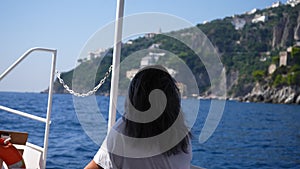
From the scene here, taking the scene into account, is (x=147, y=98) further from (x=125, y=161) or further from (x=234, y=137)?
(x=234, y=137)

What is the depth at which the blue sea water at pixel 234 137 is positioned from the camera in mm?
20197

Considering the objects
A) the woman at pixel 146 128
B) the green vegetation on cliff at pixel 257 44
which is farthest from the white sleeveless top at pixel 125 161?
the green vegetation on cliff at pixel 257 44

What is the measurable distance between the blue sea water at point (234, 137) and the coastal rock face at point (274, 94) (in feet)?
2.02

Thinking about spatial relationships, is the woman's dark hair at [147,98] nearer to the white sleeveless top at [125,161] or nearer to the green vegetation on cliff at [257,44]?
the white sleeveless top at [125,161]

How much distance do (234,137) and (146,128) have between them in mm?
27616

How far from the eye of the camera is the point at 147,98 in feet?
3.41

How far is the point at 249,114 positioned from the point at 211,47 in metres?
→ 30.9

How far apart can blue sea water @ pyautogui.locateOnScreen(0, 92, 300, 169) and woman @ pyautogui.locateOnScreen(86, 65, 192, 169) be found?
48.9 feet

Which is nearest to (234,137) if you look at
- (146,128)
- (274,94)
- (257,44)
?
(274,94)

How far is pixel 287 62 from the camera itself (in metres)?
31.0


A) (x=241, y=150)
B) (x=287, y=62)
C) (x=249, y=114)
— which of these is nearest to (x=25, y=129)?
(x=241, y=150)

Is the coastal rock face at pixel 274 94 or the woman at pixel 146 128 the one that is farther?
the coastal rock face at pixel 274 94

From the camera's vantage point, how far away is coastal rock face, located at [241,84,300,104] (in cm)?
2897

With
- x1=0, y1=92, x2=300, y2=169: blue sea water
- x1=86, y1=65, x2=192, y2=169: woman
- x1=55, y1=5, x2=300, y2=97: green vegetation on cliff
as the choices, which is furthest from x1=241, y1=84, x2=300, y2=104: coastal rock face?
x1=86, y1=65, x2=192, y2=169: woman
